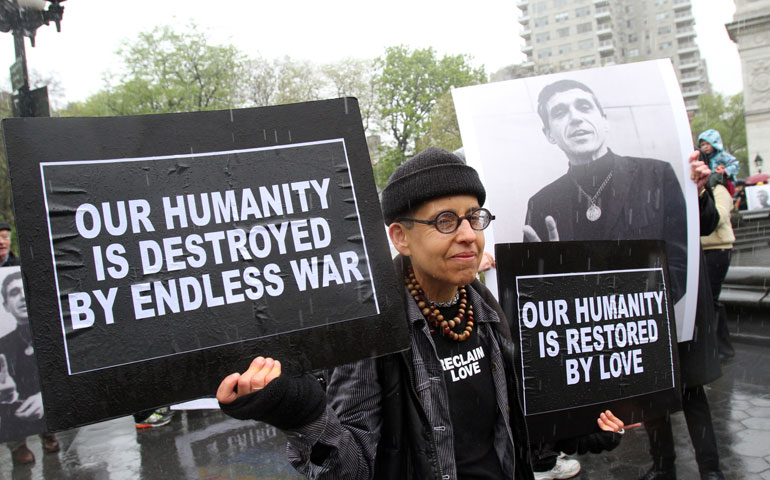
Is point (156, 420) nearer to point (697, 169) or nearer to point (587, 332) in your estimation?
point (587, 332)

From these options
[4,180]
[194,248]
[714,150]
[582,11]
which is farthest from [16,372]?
[582,11]

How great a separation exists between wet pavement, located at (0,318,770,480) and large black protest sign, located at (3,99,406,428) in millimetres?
3144

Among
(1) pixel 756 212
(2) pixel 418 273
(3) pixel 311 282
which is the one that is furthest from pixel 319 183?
(1) pixel 756 212

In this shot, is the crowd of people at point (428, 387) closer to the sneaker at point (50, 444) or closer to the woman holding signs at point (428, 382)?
the woman holding signs at point (428, 382)

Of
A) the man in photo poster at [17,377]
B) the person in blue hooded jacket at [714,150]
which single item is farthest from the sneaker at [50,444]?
the person in blue hooded jacket at [714,150]

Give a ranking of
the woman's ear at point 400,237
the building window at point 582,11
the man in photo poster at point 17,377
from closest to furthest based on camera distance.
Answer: the woman's ear at point 400,237 → the man in photo poster at point 17,377 → the building window at point 582,11

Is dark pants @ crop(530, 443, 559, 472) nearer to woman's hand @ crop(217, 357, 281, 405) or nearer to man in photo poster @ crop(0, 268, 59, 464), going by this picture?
woman's hand @ crop(217, 357, 281, 405)

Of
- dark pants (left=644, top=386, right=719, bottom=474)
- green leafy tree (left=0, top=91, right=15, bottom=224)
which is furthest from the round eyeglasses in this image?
green leafy tree (left=0, top=91, right=15, bottom=224)

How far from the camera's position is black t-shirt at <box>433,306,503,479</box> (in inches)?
65.0

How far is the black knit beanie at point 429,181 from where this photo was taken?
5.42ft

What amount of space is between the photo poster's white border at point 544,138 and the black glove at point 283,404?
68.0 inches

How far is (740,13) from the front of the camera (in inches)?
984

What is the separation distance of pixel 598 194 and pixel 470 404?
1.58 meters

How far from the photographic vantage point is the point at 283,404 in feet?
4.25
